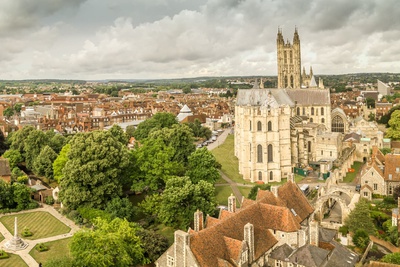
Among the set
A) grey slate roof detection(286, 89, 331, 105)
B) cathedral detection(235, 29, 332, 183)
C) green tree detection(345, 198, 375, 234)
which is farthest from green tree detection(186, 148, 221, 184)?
grey slate roof detection(286, 89, 331, 105)

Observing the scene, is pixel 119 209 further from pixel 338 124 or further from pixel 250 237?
pixel 338 124

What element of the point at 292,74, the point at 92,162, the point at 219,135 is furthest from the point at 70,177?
the point at 292,74

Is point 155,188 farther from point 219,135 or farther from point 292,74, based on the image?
point 292,74

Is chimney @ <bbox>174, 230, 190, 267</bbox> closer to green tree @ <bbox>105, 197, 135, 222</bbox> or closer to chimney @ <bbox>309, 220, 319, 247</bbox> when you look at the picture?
chimney @ <bbox>309, 220, 319, 247</bbox>

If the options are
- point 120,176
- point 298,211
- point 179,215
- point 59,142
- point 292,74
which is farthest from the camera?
point 292,74

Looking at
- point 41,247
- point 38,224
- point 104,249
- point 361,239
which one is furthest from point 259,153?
point 104,249
